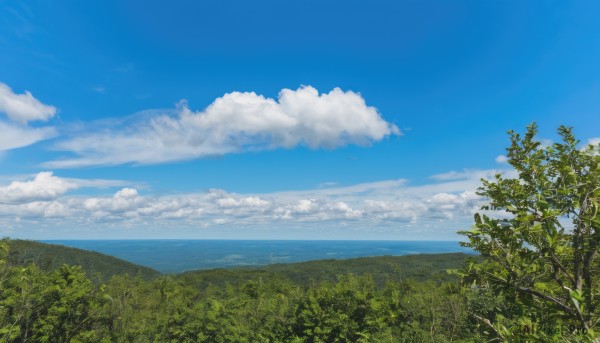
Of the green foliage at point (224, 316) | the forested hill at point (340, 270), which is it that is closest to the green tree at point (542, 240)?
the green foliage at point (224, 316)

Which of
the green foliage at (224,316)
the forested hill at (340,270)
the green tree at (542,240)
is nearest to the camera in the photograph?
the green tree at (542,240)

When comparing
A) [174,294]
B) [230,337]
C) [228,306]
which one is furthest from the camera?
[174,294]

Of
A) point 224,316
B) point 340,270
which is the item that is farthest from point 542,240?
point 340,270

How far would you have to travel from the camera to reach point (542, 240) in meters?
6.18

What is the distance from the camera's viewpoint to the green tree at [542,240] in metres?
6.04

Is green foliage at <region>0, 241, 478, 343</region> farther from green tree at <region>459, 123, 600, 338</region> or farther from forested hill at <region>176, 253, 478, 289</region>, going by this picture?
forested hill at <region>176, 253, 478, 289</region>

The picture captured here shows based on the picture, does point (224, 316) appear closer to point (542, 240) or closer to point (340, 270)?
point (542, 240)

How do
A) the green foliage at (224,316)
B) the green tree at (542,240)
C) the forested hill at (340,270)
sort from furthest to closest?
the forested hill at (340,270) < the green foliage at (224,316) < the green tree at (542,240)

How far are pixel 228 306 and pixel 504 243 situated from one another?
3378 cm

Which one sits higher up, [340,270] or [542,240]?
[542,240]

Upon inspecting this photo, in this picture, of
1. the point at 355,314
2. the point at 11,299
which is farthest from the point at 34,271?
the point at 355,314

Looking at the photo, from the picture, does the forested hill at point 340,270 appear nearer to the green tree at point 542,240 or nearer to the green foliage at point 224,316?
the green foliage at point 224,316

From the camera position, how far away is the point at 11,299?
3053 cm

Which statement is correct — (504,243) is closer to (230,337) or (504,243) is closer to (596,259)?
(596,259)
